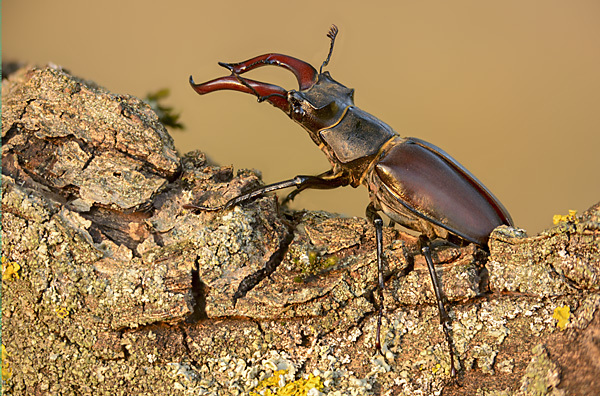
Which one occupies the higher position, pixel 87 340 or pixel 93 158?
pixel 93 158

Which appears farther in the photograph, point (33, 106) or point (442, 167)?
point (442, 167)

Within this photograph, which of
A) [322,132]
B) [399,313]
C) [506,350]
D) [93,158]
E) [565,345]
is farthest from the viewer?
[322,132]

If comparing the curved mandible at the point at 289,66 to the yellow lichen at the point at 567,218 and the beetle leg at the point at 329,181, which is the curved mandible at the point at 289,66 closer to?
the beetle leg at the point at 329,181

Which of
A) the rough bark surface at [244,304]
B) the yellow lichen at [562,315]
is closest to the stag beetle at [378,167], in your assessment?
the rough bark surface at [244,304]

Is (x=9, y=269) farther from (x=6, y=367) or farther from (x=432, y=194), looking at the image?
(x=432, y=194)

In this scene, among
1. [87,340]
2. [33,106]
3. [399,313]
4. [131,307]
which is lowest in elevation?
[87,340]

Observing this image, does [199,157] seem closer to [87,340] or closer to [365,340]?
[87,340]

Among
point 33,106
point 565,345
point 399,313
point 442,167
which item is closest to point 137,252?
point 33,106

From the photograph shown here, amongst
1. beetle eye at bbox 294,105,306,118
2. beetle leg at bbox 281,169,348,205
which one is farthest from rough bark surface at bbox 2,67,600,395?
beetle eye at bbox 294,105,306,118
